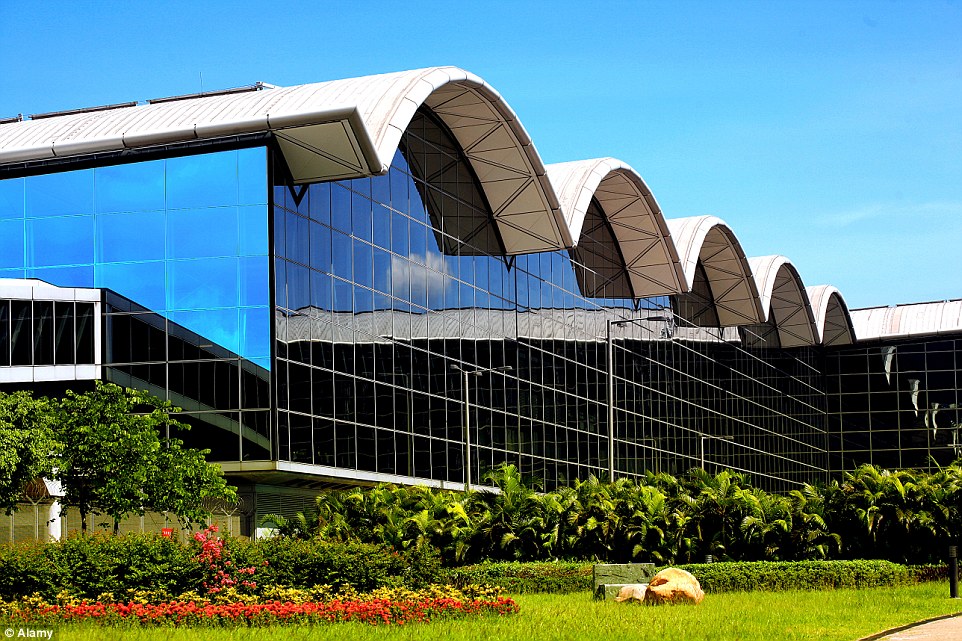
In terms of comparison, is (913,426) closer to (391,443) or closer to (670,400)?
(670,400)

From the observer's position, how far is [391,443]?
4025 cm

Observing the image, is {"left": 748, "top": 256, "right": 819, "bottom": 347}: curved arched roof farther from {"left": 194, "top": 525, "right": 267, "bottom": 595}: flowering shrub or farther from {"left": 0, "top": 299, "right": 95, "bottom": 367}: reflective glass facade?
{"left": 194, "top": 525, "right": 267, "bottom": 595}: flowering shrub

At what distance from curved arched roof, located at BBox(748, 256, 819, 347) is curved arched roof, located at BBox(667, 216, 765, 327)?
82 cm

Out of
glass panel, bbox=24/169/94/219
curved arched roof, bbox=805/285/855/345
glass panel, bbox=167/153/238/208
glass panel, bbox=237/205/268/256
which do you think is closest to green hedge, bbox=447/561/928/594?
glass panel, bbox=237/205/268/256

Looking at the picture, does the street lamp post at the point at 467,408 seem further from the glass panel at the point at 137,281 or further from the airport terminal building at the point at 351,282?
the glass panel at the point at 137,281

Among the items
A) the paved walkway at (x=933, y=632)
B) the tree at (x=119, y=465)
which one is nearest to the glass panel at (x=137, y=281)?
the tree at (x=119, y=465)

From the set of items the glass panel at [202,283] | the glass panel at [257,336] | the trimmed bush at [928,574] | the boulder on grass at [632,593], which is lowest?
the trimmed bush at [928,574]

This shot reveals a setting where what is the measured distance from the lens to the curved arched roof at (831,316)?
2901 inches

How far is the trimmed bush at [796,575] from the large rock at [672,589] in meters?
5.15

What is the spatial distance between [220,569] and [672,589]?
7816mm

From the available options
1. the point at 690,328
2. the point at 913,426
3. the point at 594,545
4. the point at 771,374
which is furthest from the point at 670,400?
the point at 594,545

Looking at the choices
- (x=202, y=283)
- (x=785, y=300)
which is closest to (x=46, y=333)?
(x=202, y=283)

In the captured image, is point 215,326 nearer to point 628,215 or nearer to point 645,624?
point 645,624

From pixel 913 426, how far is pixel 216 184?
174 ft
